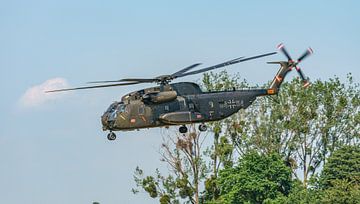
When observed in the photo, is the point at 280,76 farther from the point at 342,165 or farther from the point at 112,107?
the point at 342,165

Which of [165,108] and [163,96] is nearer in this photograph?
[163,96]

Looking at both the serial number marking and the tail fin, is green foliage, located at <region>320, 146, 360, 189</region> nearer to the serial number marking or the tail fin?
the tail fin

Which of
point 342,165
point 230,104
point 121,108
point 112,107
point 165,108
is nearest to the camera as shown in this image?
point 165,108

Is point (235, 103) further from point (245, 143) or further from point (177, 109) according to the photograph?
point (245, 143)

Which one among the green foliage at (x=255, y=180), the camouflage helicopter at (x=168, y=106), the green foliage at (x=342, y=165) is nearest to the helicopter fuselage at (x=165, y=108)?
the camouflage helicopter at (x=168, y=106)

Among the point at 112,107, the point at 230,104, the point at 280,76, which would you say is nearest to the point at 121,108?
the point at 112,107

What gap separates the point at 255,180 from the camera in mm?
127125

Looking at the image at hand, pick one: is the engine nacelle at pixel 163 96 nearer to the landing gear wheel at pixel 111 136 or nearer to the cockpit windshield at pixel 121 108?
the cockpit windshield at pixel 121 108

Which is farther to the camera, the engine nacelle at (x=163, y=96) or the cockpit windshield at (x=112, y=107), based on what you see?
the cockpit windshield at (x=112, y=107)

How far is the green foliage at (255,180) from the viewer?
126062 mm

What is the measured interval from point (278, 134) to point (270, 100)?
11.3 feet

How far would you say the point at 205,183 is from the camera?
129 meters

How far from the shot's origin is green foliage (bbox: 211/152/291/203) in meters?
126

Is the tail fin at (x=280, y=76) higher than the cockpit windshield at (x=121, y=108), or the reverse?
the tail fin at (x=280, y=76)
